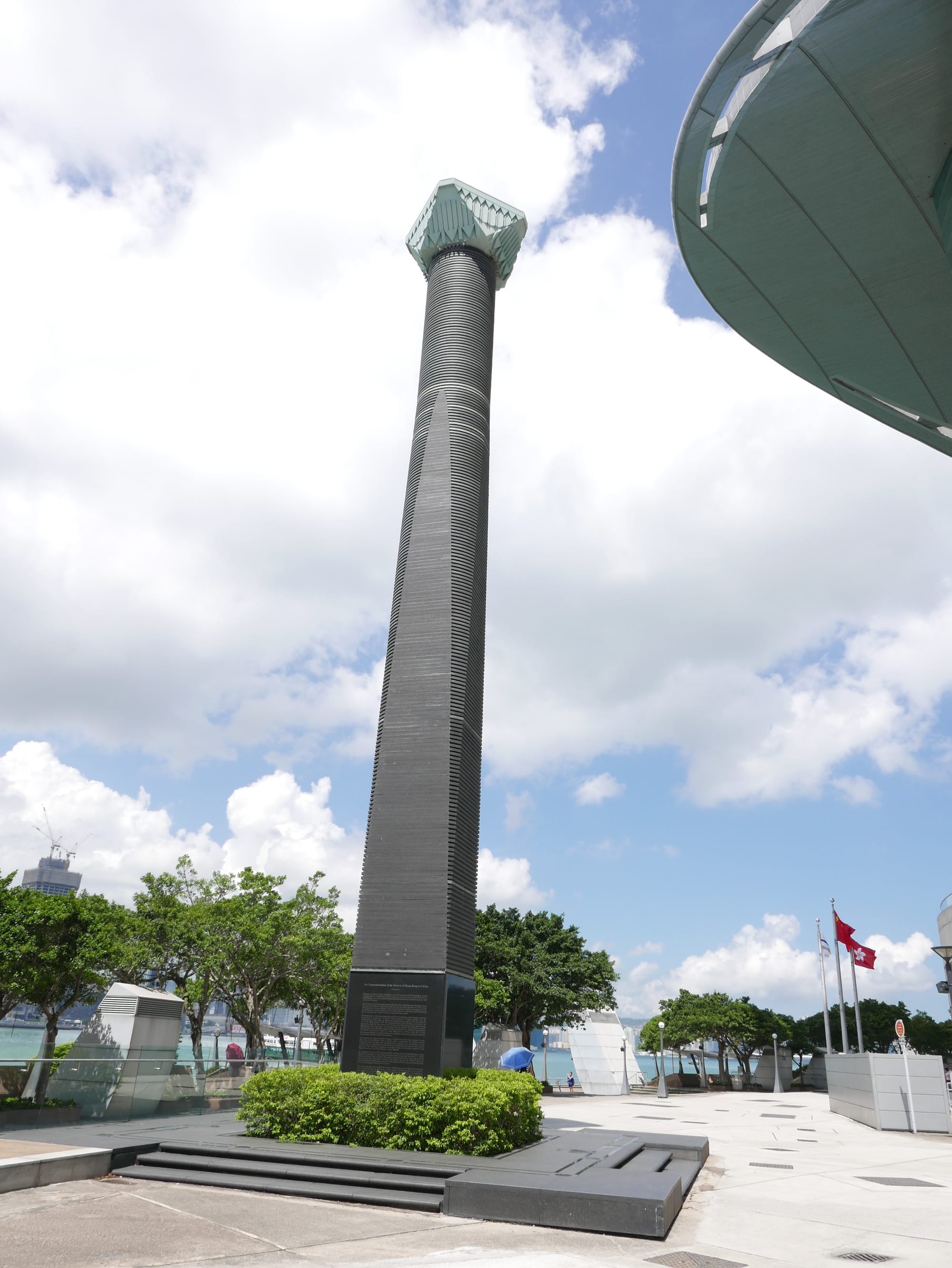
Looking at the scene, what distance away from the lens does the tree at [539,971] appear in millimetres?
41125

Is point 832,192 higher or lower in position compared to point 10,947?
higher

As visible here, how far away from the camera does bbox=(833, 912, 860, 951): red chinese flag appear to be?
2684 centimetres

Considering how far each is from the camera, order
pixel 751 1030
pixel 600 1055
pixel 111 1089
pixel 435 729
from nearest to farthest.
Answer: pixel 111 1089 < pixel 435 729 < pixel 600 1055 < pixel 751 1030

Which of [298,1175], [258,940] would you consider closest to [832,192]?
[298,1175]

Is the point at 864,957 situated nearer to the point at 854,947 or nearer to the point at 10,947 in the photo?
the point at 854,947

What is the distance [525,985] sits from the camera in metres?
41.2

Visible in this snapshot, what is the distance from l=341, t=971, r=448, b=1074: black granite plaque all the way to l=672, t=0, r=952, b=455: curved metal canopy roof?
1192 centimetres

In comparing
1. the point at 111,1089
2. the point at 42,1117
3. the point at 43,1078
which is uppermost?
the point at 43,1078

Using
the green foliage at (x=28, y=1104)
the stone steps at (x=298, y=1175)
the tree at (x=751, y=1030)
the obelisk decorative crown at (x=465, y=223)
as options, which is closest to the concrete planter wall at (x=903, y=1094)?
the stone steps at (x=298, y=1175)

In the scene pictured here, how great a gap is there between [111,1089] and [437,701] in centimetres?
877

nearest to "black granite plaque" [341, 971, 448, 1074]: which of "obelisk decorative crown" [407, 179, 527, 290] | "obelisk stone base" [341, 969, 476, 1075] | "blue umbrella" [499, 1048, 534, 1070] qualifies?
"obelisk stone base" [341, 969, 476, 1075]

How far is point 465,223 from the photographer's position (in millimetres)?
21359

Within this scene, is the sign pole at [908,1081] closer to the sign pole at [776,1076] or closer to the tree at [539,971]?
the tree at [539,971]

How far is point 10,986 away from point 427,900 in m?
11.2
